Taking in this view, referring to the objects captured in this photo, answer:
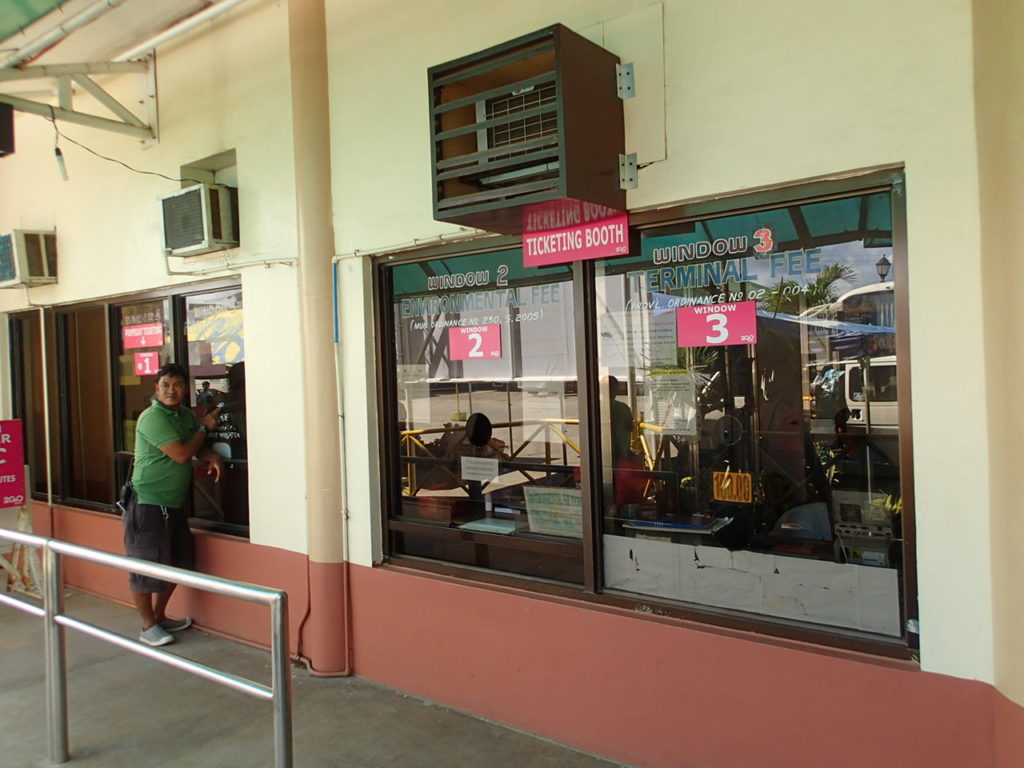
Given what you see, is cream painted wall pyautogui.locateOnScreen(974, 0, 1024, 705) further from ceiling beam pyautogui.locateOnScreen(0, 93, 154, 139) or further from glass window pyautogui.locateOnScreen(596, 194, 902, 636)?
ceiling beam pyautogui.locateOnScreen(0, 93, 154, 139)

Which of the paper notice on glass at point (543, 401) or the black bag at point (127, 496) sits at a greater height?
the paper notice on glass at point (543, 401)

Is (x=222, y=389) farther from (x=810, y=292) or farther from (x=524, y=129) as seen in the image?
(x=810, y=292)

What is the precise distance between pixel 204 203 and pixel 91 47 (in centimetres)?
182

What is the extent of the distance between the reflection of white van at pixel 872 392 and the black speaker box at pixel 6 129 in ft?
16.2

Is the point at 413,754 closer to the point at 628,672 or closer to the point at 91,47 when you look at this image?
the point at 628,672

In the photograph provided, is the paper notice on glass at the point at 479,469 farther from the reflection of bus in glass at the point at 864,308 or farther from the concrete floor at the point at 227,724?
the reflection of bus in glass at the point at 864,308

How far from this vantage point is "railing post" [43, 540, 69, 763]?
3553mm

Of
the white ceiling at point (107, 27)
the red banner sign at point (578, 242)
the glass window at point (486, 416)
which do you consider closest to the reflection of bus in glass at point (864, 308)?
the red banner sign at point (578, 242)

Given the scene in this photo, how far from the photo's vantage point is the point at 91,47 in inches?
220

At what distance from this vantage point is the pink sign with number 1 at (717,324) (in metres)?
3.20

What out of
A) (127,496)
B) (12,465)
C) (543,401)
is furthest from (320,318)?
(12,465)

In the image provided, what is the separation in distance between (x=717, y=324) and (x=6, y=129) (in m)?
4.47

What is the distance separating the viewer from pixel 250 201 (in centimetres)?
494

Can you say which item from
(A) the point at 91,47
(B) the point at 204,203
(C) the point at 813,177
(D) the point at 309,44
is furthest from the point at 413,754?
(A) the point at 91,47
